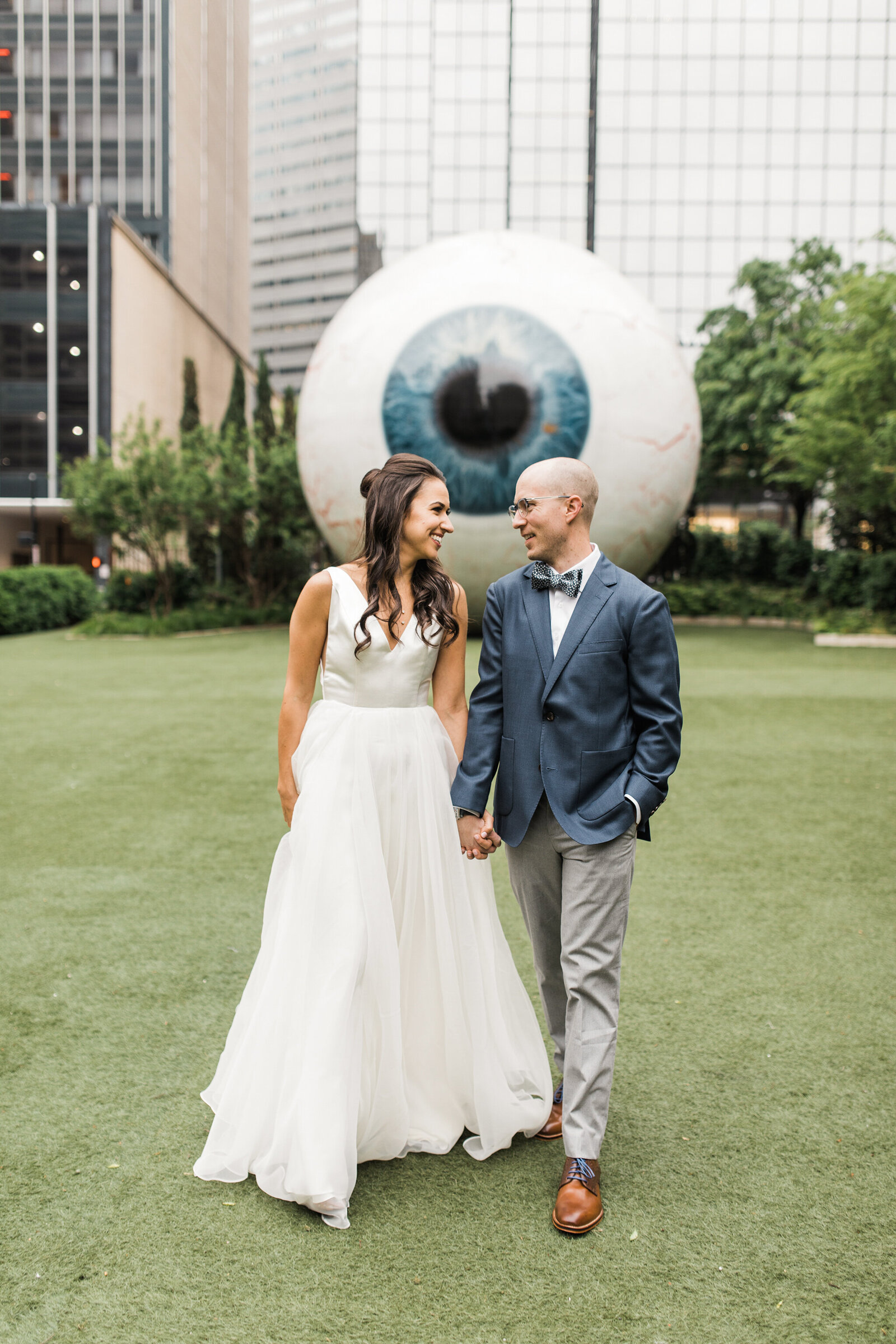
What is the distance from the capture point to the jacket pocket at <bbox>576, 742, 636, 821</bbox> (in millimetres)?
2709

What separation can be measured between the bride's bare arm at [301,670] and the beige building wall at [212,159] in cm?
4961

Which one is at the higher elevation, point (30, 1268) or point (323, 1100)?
point (323, 1100)

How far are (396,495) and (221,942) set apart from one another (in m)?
2.38

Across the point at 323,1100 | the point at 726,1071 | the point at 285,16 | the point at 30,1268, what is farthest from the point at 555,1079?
the point at 285,16

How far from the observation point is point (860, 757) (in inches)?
318

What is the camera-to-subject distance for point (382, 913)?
2814 mm

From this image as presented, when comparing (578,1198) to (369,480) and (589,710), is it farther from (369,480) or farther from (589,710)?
(369,480)

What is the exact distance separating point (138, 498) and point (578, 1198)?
66.9 ft

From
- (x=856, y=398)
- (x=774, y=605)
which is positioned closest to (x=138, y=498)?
(x=856, y=398)

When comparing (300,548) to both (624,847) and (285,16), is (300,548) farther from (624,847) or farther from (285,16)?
(285,16)

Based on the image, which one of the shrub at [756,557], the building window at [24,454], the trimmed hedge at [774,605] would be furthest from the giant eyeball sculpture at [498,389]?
the building window at [24,454]

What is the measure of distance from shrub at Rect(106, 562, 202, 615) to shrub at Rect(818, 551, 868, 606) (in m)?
14.9

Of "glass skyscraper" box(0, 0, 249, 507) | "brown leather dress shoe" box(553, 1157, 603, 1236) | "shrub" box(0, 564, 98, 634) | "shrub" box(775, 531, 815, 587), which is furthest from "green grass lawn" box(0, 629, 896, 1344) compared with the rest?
"glass skyscraper" box(0, 0, 249, 507)

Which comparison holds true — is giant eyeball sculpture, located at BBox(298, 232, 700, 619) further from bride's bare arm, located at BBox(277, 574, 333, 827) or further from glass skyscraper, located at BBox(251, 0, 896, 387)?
glass skyscraper, located at BBox(251, 0, 896, 387)
